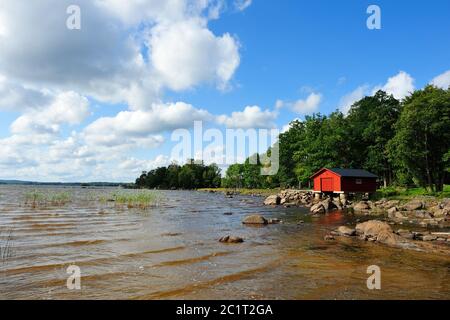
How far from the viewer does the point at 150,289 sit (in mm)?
10250

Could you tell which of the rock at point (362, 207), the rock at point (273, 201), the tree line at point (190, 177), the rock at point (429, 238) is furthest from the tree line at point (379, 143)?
the tree line at point (190, 177)

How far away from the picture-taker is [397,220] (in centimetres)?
2723

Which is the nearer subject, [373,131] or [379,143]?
A: [379,143]

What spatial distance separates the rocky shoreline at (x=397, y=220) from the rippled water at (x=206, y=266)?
1.23 metres

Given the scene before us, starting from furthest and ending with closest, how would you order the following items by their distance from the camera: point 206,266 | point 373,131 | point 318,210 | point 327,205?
1. point 373,131
2. point 327,205
3. point 318,210
4. point 206,266

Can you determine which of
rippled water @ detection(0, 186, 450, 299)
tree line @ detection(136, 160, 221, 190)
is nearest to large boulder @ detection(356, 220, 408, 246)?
rippled water @ detection(0, 186, 450, 299)

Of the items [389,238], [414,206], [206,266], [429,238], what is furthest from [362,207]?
[206,266]

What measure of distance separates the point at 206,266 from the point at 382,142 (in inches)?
2108

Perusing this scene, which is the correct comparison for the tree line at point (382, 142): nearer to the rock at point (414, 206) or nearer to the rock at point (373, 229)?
the rock at point (414, 206)

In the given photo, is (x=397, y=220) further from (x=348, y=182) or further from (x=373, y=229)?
(x=348, y=182)

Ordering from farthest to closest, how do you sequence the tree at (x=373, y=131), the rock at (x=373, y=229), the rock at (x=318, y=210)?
the tree at (x=373, y=131) → the rock at (x=318, y=210) → the rock at (x=373, y=229)

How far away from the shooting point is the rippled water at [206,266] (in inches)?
395

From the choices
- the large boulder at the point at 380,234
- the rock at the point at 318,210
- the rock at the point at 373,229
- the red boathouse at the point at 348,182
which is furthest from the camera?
the red boathouse at the point at 348,182

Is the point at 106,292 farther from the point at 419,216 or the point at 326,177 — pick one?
the point at 326,177
